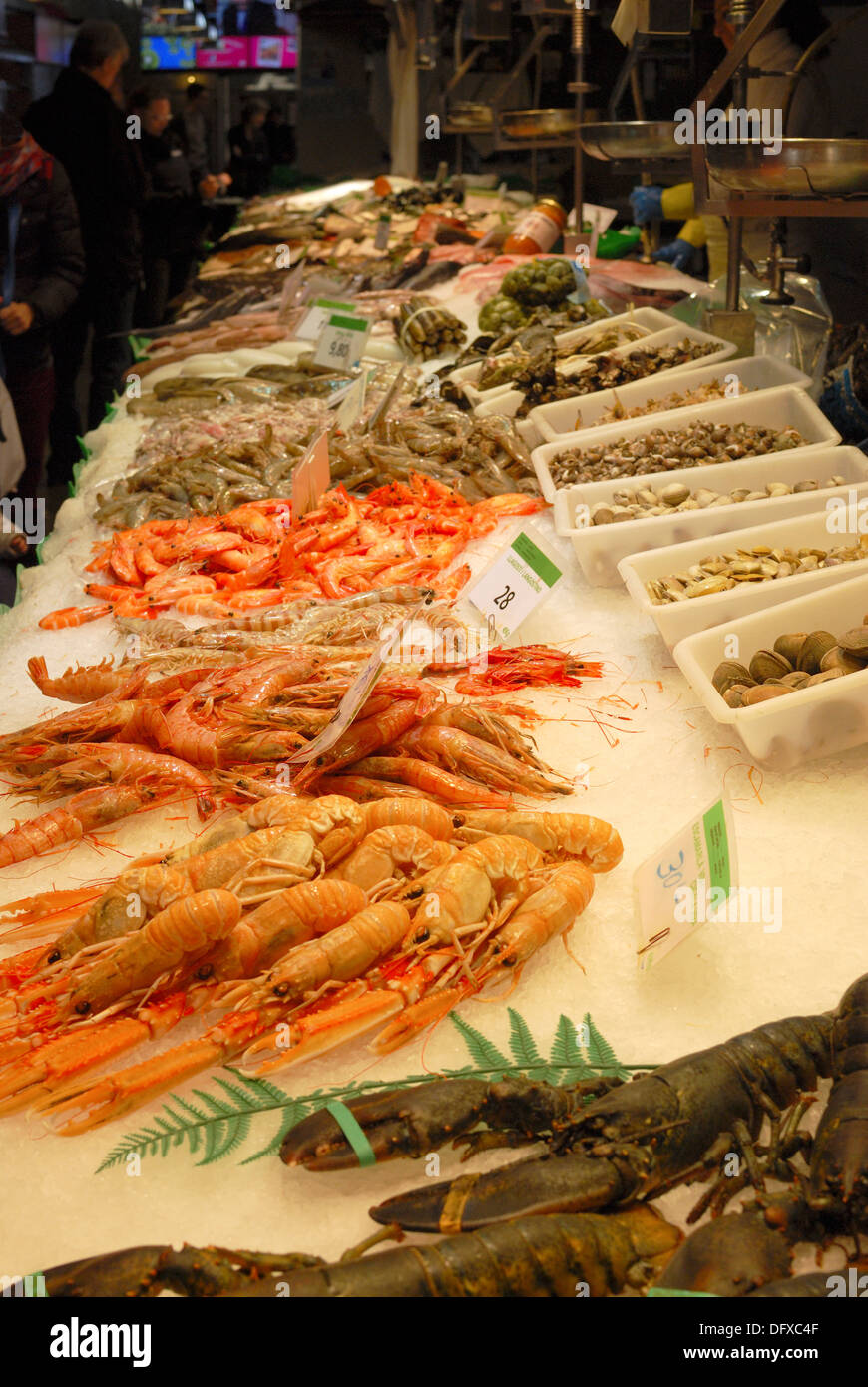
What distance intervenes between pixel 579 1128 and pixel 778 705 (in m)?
0.98

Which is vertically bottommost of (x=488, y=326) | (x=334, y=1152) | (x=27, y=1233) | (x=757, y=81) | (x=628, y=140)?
(x=27, y=1233)

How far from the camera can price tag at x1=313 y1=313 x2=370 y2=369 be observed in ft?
15.8

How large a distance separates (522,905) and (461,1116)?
0.45 metres

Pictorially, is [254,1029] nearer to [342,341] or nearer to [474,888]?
[474,888]

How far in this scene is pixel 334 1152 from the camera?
1.28m

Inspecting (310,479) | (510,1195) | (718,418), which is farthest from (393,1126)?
(718,418)

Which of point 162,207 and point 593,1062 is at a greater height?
point 162,207

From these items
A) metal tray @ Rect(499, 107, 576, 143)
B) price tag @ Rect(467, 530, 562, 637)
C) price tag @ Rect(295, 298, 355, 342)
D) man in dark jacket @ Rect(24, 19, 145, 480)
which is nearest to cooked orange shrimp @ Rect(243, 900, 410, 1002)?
price tag @ Rect(467, 530, 562, 637)

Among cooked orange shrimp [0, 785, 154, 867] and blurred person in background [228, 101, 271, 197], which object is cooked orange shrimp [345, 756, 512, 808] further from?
blurred person in background [228, 101, 271, 197]

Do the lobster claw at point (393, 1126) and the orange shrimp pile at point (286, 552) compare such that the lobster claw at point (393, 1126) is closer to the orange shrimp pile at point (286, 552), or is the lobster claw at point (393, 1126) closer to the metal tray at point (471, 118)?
the orange shrimp pile at point (286, 552)

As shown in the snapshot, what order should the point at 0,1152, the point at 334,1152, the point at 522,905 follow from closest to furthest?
the point at 334,1152
the point at 0,1152
the point at 522,905

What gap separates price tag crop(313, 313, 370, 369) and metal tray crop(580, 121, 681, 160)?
1.26 meters
